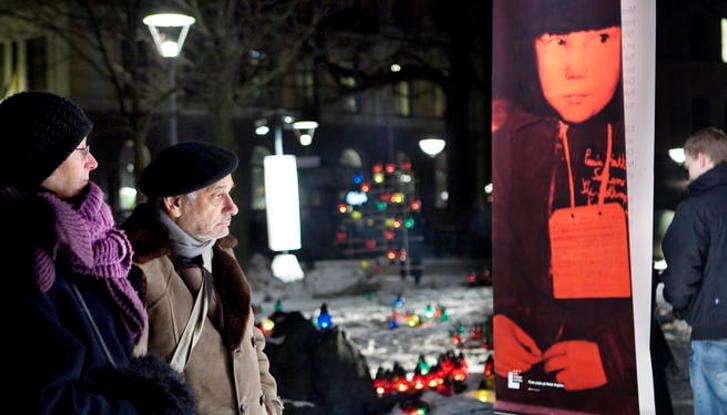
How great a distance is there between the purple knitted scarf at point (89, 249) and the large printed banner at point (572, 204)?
9.58 ft

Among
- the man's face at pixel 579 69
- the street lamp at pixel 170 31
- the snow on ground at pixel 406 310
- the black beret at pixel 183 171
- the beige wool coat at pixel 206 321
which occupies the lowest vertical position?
the snow on ground at pixel 406 310

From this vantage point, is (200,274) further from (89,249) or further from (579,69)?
(579,69)

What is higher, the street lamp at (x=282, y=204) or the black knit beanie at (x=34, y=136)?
the black knit beanie at (x=34, y=136)

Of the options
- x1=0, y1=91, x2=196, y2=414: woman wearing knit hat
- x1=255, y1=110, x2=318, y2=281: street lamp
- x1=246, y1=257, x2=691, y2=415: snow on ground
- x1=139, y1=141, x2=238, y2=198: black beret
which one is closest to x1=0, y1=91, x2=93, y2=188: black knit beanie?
x1=0, y1=91, x2=196, y2=414: woman wearing knit hat

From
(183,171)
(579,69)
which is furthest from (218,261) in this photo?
(579,69)

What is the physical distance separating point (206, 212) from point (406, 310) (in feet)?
44.5

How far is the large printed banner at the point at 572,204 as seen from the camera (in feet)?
16.0

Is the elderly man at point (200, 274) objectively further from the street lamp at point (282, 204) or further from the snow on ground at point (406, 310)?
the street lamp at point (282, 204)

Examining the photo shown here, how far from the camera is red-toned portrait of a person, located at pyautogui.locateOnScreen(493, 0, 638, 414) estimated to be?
16.3 feet

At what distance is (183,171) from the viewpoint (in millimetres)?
3473

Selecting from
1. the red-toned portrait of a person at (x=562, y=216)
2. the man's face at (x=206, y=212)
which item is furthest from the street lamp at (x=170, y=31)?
the man's face at (x=206, y=212)

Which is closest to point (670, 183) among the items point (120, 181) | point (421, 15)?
point (421, 15)

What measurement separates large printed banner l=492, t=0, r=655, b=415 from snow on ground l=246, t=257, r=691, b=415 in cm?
155

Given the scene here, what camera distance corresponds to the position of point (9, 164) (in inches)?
96.5
